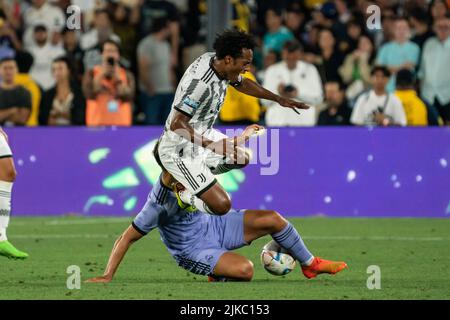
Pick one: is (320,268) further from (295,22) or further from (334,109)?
(295,22)

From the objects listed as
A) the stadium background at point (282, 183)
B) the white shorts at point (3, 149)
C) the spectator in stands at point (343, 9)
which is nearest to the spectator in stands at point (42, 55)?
the stadium background at point (282, 183)

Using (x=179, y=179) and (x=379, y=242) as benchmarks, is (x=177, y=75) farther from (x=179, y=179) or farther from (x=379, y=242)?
(x=179, y=179)

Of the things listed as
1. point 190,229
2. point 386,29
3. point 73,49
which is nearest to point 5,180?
point 190,229

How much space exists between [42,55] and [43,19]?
1.00 meters

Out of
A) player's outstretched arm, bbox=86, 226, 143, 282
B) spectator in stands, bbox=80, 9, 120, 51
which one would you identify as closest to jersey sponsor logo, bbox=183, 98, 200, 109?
player's outstretched arm, bbox=86, 226, 143, 282

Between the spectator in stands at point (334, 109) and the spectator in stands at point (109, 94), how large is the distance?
2.78m

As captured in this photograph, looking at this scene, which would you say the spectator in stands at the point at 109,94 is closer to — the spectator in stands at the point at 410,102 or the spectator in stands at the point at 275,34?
the spectator in stands at the point at 275,34

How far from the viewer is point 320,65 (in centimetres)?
1889

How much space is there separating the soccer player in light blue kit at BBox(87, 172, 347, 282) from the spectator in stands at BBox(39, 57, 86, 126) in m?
7.45

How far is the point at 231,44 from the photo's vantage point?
10422 mm

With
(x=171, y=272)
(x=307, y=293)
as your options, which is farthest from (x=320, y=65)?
Answer: (x=307, y=293)

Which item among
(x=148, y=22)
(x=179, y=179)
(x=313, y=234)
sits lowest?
(x=313, y=234)

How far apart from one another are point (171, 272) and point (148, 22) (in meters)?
9.33

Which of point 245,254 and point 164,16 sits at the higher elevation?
point 164,16
